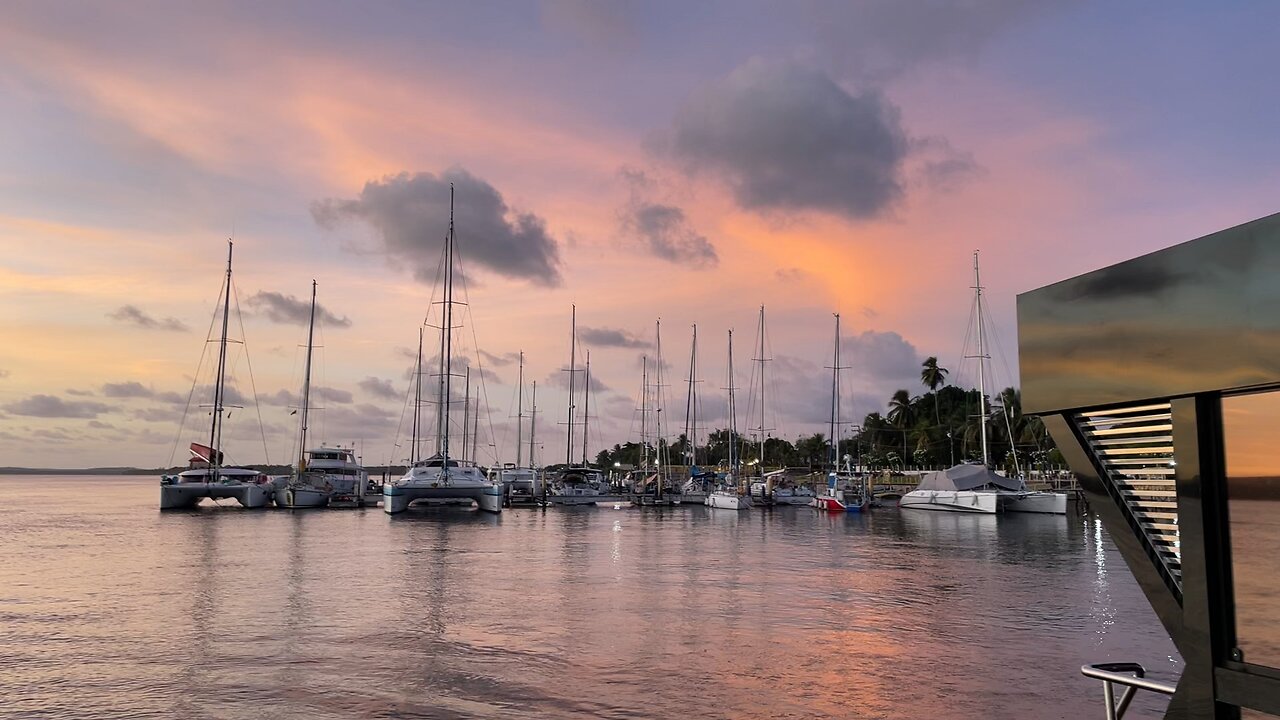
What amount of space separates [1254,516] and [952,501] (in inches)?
2546

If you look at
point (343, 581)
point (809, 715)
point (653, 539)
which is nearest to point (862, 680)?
point (809, 715)

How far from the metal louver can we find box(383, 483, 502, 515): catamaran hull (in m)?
53.3

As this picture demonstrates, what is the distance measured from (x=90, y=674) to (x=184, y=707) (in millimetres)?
2907

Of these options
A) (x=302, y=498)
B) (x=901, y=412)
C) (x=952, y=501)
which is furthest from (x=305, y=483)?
(x=901, y=412)

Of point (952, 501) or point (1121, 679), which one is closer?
point (1121, 679)

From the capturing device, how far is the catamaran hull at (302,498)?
65.5m

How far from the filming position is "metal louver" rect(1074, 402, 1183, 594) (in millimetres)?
5020

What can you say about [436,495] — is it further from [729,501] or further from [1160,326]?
[1160,326]

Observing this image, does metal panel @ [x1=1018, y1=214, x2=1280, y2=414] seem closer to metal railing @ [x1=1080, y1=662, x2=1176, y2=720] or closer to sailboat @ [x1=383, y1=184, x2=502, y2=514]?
metal railing @ [x1=1080, y1=662, x2=1176, y2=720]

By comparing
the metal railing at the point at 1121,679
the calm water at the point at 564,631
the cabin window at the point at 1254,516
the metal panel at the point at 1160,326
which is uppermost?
the metal panel at the point at 1160,326

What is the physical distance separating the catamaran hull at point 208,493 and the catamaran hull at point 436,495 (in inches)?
546

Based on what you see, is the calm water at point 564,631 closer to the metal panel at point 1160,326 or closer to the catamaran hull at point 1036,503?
the metal panel at point 1160,326

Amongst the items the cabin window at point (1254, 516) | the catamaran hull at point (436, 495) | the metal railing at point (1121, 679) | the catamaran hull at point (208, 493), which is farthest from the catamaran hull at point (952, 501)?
the cabin window at point (1254, 516)

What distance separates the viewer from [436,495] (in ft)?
186
